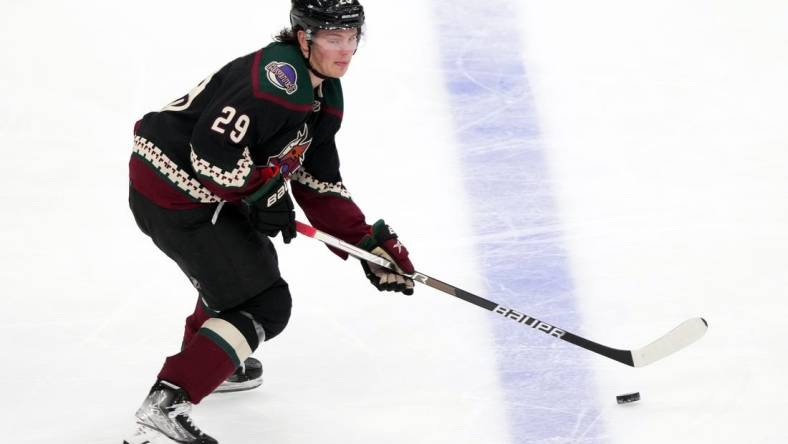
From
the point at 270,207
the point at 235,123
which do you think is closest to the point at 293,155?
the point at 270,207

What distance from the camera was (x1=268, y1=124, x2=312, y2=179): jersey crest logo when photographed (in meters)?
3.16

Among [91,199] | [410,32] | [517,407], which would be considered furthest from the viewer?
[410,32]

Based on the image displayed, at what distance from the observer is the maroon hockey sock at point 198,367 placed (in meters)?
3.03

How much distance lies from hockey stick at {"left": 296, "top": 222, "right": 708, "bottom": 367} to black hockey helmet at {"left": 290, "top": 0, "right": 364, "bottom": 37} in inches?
23.3

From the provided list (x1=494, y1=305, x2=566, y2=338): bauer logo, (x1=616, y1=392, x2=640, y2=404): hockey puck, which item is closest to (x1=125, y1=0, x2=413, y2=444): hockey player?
(x1=494, y1=305, x2=566, y2=338): bauer logo

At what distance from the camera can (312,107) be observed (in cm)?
307

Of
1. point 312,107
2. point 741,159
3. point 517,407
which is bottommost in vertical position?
point 741,159

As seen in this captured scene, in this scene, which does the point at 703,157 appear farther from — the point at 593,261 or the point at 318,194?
the point at 318,194

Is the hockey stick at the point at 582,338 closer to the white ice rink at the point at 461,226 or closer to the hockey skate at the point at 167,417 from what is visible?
the white ice rink at the point at 461,226

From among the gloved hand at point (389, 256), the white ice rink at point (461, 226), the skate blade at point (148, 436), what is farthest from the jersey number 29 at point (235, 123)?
Answer: the white ice rink at point (461, 226)

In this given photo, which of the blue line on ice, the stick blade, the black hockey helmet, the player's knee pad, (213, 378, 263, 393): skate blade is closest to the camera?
the black hockey helmet

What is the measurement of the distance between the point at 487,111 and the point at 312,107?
5.97 feet

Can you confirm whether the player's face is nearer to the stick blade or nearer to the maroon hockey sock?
the maroon hockey sock

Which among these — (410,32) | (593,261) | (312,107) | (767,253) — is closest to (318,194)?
(312,107)
